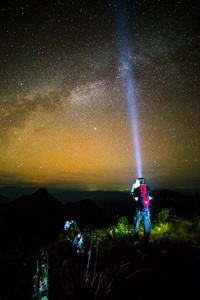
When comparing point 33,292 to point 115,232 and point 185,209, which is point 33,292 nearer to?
point 115,232

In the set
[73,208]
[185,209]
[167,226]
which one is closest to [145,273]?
[167,226]

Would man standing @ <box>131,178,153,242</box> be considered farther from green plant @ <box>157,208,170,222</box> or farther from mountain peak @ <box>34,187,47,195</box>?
mountain peak @ <box>34,187,47,195</box>

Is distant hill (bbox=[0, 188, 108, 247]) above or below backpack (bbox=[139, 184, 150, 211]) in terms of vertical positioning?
below

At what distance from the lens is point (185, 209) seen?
10789 millimetres

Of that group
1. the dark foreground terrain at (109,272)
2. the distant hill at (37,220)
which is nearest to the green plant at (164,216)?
the dark foreground terrain at (109,272)

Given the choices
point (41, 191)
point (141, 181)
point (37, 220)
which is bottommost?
point (37, 220)

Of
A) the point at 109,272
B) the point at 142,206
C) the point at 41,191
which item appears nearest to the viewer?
the point at 109,272

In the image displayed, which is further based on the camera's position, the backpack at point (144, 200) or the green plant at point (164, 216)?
the green plant at point (164, 216)

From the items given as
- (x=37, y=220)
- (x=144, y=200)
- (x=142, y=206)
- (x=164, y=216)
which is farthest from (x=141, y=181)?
(x=37, y=220)

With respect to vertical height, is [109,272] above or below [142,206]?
below

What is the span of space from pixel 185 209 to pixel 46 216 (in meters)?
23.4

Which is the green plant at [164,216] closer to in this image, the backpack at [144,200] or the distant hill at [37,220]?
the backpack at [144,200]

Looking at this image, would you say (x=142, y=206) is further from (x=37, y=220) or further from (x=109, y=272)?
(x=37, y=220)

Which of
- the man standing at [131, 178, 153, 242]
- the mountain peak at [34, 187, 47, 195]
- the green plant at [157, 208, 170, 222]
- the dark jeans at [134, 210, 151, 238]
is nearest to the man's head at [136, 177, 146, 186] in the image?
the man standing at [131, 178, 153, 242]
